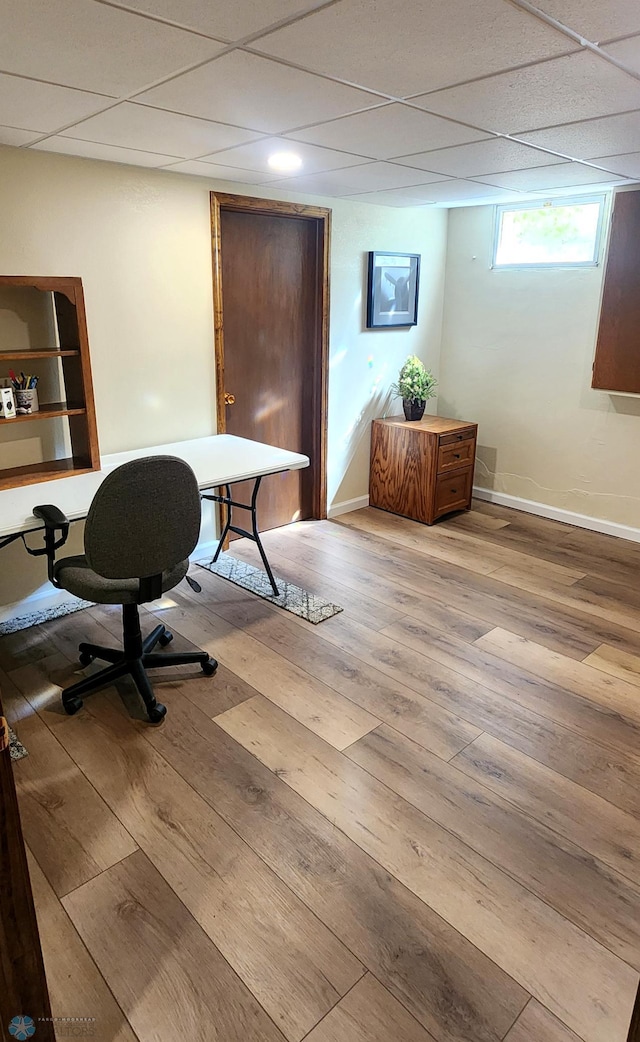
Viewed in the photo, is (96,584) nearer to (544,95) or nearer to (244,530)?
(244,530)

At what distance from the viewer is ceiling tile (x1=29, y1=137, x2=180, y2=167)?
8.96 feet

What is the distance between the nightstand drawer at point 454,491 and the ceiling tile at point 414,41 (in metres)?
3.03

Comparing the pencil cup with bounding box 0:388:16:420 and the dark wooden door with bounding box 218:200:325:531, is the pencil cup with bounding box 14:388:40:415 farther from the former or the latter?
the dark wooden door with bounding box 218:200:325:531

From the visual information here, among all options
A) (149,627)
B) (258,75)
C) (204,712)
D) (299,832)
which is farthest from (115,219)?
(299,832)

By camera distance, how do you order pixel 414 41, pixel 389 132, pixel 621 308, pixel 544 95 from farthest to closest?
→ pixel 621 308 → pixel 389 132 → pixel 544 95 → pixel 414 41

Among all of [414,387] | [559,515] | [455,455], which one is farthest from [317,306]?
[559,515]

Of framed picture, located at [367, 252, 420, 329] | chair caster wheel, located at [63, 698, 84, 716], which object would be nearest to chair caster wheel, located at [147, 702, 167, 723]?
chair caster wheel, located at [63, 698, 84, 716]

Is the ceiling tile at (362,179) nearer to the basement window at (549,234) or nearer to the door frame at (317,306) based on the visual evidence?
the door frame at (317,306)

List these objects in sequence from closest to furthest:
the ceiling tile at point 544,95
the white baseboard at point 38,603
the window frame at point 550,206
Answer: the ceiling tile at point 544,95 < the white baseboard at point 38,603 < the window frame at point 550,206

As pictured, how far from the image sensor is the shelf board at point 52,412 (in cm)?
289

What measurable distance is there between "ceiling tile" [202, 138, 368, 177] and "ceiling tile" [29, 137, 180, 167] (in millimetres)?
293

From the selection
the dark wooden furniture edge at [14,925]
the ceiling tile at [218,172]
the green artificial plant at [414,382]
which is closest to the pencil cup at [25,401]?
the ceiling tile at [218,172]

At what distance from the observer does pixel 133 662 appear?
8.87 ft

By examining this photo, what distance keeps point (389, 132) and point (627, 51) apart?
0.96 m
